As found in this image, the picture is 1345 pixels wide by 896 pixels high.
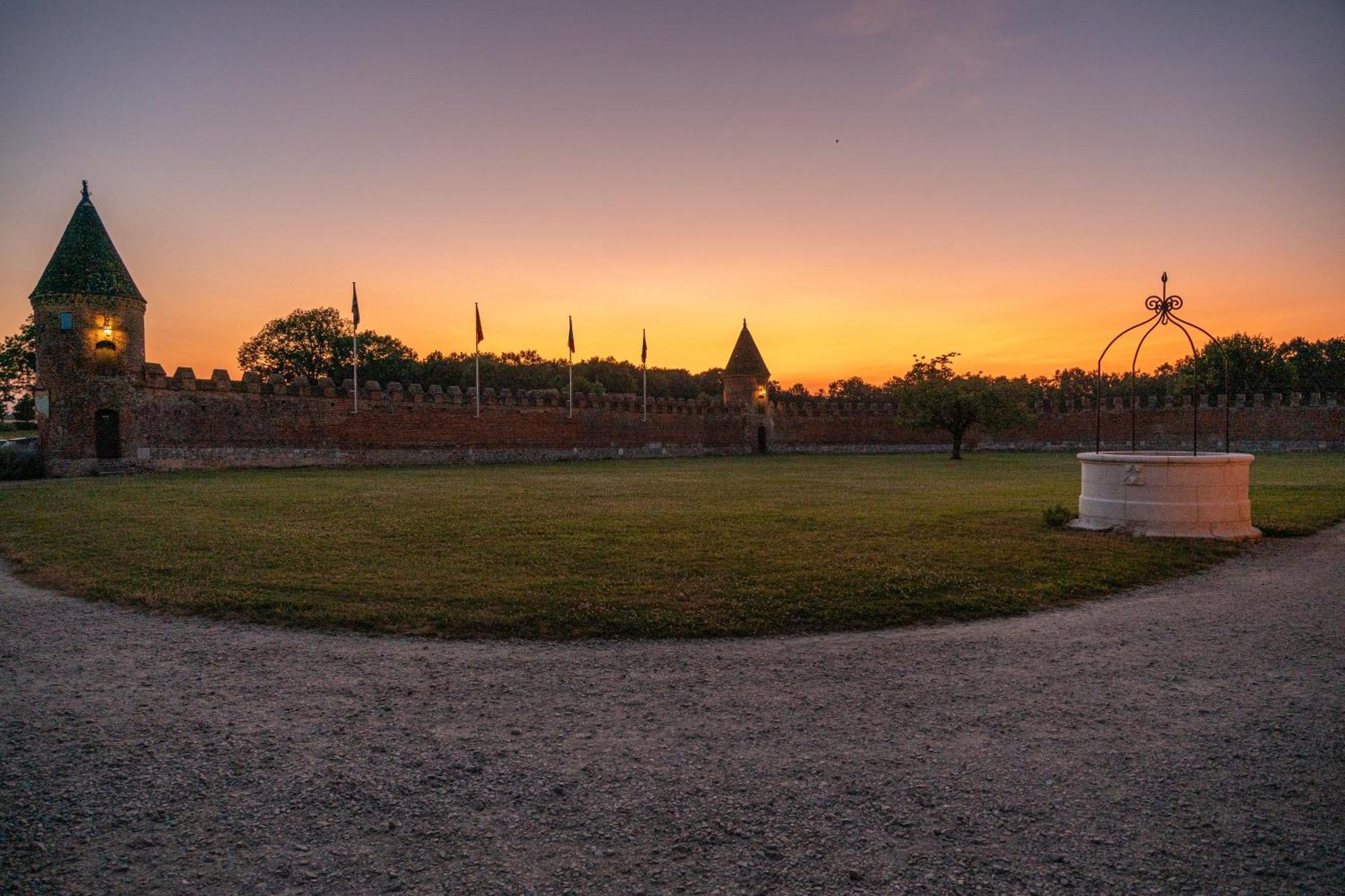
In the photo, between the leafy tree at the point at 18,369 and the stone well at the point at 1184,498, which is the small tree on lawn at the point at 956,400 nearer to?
the stone well at the point at 1184,498

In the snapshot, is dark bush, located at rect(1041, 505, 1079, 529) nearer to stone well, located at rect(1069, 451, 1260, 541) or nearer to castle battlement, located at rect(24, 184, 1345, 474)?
stone well, located at rect(1069, 451, 1260, 541)

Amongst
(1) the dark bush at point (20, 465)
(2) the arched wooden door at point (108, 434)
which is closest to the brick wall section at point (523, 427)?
(2) the arched wooden door at point (108, 434)

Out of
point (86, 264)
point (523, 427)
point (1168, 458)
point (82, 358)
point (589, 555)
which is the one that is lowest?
point (589, 555)

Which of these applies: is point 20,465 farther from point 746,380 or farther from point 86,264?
point 746,380

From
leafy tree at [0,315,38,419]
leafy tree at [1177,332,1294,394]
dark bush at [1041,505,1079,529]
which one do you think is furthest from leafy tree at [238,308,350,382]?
leafy tree at [1177,332,1294,394]

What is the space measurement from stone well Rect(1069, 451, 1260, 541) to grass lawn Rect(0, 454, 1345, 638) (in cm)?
62

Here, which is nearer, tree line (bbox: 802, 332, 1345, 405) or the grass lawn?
the grass lawn

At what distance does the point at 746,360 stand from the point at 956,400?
16.6m

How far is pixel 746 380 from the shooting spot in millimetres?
51250

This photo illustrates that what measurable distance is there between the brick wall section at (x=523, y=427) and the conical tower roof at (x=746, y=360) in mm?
3019

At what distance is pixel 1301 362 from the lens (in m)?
78.9

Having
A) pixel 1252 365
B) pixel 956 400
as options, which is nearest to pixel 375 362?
pixel 956 400

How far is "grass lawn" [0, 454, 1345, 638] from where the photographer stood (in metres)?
6.97

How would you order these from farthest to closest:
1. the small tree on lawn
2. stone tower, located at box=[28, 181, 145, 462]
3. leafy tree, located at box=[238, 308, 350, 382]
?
leafy tree, located at box=[238, 308, 350, 382] < the small tree on lawn < stone tower, located at box=[28, 181, 145, 462]
